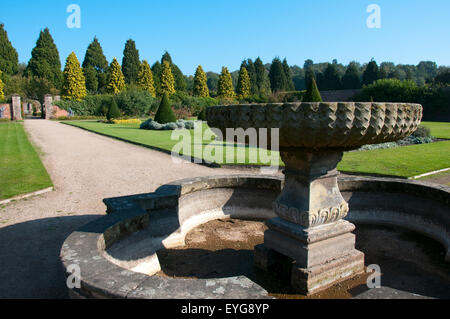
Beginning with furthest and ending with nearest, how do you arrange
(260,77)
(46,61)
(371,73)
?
(260,77), (371,73), (46,61)

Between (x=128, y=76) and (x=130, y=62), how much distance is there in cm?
276

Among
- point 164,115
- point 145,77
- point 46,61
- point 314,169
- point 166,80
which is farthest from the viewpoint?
point 145,77

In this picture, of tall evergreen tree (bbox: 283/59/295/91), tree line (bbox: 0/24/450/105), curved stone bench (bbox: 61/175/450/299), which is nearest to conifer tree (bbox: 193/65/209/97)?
tree line (bbox: 0/24/450/105)

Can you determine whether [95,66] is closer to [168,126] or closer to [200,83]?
[200,83]

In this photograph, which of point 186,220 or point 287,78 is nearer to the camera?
point 186,220

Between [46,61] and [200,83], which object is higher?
[46,61]

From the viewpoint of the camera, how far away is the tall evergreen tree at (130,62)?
59781mm

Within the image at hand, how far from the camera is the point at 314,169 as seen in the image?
293 centimetres

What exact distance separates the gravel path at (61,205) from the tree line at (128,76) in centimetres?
4215

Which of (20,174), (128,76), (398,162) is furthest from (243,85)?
(20,174)

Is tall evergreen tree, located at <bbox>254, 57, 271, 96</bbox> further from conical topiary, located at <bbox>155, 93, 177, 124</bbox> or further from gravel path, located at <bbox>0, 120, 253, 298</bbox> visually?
gravel path, located at <bbox>0, 120, 253, 298</bbox>

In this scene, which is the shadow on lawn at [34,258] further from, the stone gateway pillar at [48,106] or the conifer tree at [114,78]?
the conifer tree at [114,78]
